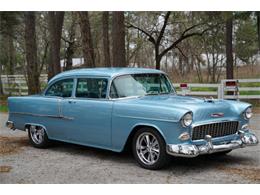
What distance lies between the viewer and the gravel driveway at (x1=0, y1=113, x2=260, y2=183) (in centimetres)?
607

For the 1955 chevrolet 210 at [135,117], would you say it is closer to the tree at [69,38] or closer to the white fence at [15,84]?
the white fence at [15,84]

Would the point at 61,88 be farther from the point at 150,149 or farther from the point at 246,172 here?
the point at 246,172

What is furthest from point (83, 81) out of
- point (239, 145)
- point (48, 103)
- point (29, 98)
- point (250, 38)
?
point (250, 38)

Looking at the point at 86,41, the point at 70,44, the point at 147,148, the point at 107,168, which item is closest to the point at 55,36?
the point at 86,41

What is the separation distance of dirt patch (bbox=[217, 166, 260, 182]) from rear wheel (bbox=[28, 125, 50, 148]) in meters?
3.63

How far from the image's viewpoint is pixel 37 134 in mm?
8844

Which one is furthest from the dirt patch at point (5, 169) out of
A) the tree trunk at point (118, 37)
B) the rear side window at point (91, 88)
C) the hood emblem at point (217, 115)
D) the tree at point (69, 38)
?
the tree at point (69, 38)

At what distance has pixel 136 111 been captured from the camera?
6.80 metres

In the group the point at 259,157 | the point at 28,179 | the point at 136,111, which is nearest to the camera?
the point at 28,179

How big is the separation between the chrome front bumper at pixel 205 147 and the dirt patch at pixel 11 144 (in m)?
3.66

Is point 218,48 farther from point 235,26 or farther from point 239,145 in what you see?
point 239,145

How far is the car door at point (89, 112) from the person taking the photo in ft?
24.0

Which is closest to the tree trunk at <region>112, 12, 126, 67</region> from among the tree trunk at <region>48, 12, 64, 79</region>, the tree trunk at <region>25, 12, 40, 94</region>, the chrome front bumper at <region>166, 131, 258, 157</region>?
the tree trunk at <region>48, 12, 64, 79</region>

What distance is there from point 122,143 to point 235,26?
22341mm
